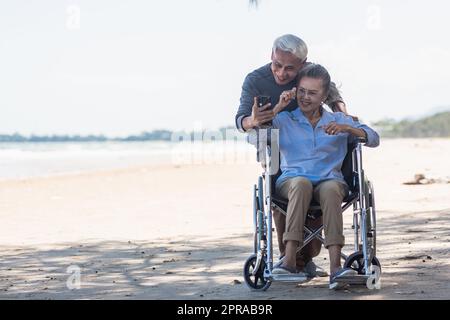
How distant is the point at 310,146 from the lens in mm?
5457

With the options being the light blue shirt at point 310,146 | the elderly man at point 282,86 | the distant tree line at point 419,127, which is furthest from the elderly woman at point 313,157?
the distant tree line at point 419,127

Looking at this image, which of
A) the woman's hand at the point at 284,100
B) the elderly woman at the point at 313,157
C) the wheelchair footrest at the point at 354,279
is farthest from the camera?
the woman's hand at the point at 284,100

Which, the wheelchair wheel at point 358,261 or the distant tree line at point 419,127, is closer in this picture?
the wheelchair wheel at point 358,261

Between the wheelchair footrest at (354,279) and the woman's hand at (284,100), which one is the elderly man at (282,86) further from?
the wheelchair footrest at (354,279)

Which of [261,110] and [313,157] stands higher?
[261,110]

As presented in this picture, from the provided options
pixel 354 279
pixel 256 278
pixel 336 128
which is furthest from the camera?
pixel 256 278

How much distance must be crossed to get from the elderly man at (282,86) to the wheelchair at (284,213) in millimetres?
197

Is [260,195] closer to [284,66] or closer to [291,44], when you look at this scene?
[284,66]

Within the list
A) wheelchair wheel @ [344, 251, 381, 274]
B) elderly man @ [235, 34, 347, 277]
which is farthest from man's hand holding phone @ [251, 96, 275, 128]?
wheelchair wheel @ [344, 251, 381, 274]

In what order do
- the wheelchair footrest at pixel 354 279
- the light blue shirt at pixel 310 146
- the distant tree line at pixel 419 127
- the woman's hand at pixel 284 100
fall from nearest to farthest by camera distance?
the wheelchair footrest at pixel 354 279, the woman's hand at pixel 284 100, the light blue shirt at pixel 310 146, the distant tree line at pixel 419 127

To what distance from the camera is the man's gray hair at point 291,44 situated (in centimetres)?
546

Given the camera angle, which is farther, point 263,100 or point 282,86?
point 282,86

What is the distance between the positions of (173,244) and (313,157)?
2.74 m

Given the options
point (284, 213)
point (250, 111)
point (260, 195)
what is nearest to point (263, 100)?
point (250, 111)
